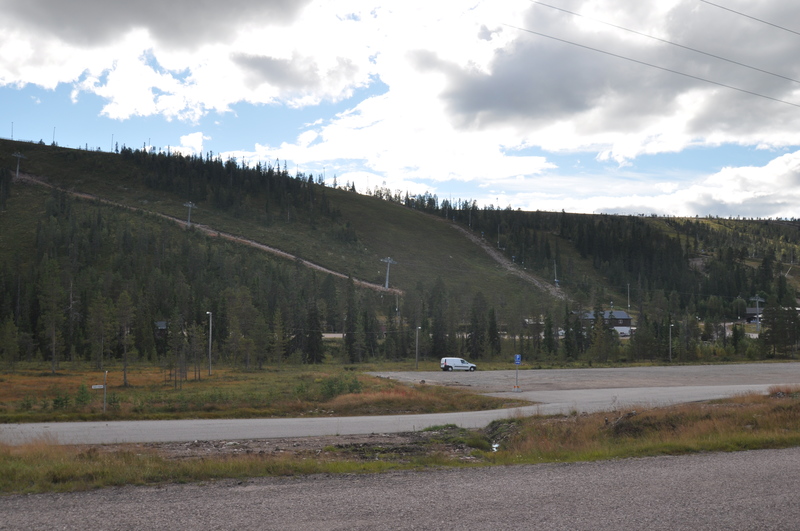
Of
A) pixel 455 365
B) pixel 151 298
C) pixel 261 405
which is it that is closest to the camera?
pixel 261 405

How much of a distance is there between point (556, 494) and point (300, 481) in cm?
473

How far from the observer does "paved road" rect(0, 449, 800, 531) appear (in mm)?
7668

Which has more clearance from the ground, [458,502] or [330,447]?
[458,502]

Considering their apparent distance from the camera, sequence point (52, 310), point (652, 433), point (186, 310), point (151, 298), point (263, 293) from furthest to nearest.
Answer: point (263, 293), point (151, 298), point (186, 310), point (52, 310), point (652, 433)

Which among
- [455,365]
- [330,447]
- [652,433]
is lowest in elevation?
[455,365]

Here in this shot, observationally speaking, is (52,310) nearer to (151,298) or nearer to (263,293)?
(151,298)

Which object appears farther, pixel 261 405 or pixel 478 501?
pixel 261 405

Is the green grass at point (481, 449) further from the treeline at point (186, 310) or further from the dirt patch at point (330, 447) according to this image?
the treeline at point (186, 310)

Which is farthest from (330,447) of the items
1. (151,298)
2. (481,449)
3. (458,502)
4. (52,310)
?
(151,298)

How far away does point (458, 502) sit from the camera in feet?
28.5

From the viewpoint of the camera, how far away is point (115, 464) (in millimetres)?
11367

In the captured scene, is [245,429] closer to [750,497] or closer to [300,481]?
[300,481]

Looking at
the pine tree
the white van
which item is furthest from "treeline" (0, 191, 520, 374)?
the white van

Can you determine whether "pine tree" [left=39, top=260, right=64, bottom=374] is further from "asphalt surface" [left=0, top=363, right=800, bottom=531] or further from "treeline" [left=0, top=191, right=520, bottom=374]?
"asphalt surface" [left=0, top=363, right=800, bottom=531]
